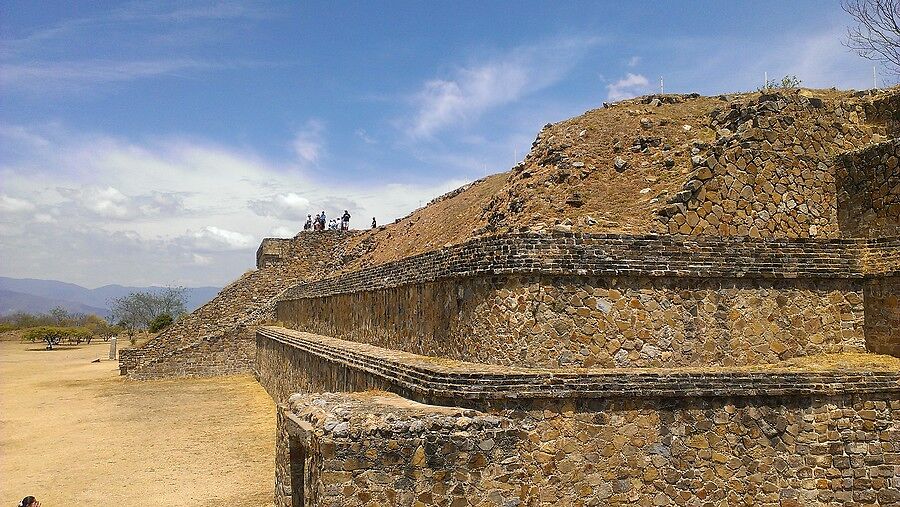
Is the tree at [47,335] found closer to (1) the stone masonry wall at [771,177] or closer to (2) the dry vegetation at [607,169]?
(2) the dry vegetation at [607,169]

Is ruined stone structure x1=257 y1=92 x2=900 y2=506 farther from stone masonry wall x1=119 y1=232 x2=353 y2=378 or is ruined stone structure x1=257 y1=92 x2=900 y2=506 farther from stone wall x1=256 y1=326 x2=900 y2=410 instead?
stone masonry wall x1=119 y1=232 x2=353 y2=378

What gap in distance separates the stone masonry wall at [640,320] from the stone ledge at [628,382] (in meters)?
0.34

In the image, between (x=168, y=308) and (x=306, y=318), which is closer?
(x=306, y=318)

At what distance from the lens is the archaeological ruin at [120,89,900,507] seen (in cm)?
788

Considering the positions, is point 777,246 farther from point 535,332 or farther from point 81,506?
point 81,506

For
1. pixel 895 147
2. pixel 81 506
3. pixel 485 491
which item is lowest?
pixel 81 506

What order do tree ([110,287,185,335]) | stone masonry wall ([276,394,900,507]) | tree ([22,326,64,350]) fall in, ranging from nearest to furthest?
stone masonry wall ([276,394,900,507]) < tree ([22,326,64,350]) < tree ([110,287,185,335])

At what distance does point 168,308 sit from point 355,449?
7612 centimetres

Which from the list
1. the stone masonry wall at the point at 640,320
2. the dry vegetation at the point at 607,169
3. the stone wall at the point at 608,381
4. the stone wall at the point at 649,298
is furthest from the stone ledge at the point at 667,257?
the stone wall at the point at 608,381

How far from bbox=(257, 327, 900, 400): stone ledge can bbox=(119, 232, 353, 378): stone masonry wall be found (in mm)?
21562

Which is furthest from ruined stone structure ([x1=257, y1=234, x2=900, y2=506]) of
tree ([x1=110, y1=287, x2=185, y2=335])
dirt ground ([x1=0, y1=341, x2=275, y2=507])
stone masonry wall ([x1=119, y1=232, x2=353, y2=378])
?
tree ([x1=110, y1=287, x2=185, y2=335])

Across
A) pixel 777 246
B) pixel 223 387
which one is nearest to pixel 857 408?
pixel 777 246

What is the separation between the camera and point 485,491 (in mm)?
7785

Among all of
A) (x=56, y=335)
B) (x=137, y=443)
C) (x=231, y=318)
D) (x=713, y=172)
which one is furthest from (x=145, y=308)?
(x=713, y=172)
